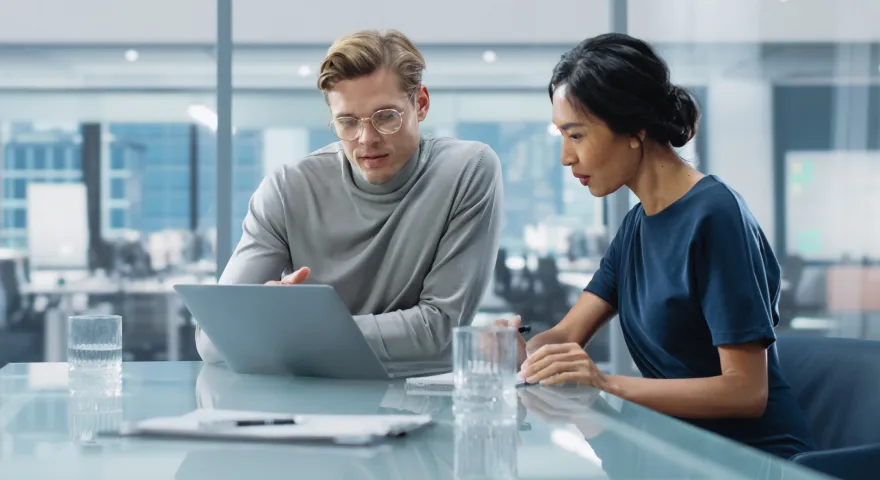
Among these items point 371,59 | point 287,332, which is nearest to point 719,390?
point 287,332

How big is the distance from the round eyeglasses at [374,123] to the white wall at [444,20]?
2235mm

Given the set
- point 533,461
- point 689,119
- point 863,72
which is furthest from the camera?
point 863,72

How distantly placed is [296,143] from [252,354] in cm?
264

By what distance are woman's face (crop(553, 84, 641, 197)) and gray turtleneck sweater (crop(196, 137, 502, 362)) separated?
0.94 feet

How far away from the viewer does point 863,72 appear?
4195mm

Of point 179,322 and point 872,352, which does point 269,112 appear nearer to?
point 179,322

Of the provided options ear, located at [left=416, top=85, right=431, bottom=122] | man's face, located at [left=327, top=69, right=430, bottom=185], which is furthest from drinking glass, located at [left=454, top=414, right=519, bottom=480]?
ear, located at [left=416, top=85, right=431, bottom=122]

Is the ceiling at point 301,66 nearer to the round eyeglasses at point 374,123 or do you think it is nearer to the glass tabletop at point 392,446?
the round eyeglasses at point 374,123

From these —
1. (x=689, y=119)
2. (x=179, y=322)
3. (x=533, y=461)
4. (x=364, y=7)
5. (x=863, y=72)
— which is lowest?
(x=179, y=322)

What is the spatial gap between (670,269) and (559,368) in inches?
14.1

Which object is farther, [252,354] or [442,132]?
[442,132]

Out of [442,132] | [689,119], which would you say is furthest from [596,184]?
[442,132]

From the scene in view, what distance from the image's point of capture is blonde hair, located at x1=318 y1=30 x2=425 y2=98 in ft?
6.91

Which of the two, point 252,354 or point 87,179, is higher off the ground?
point 87,179
